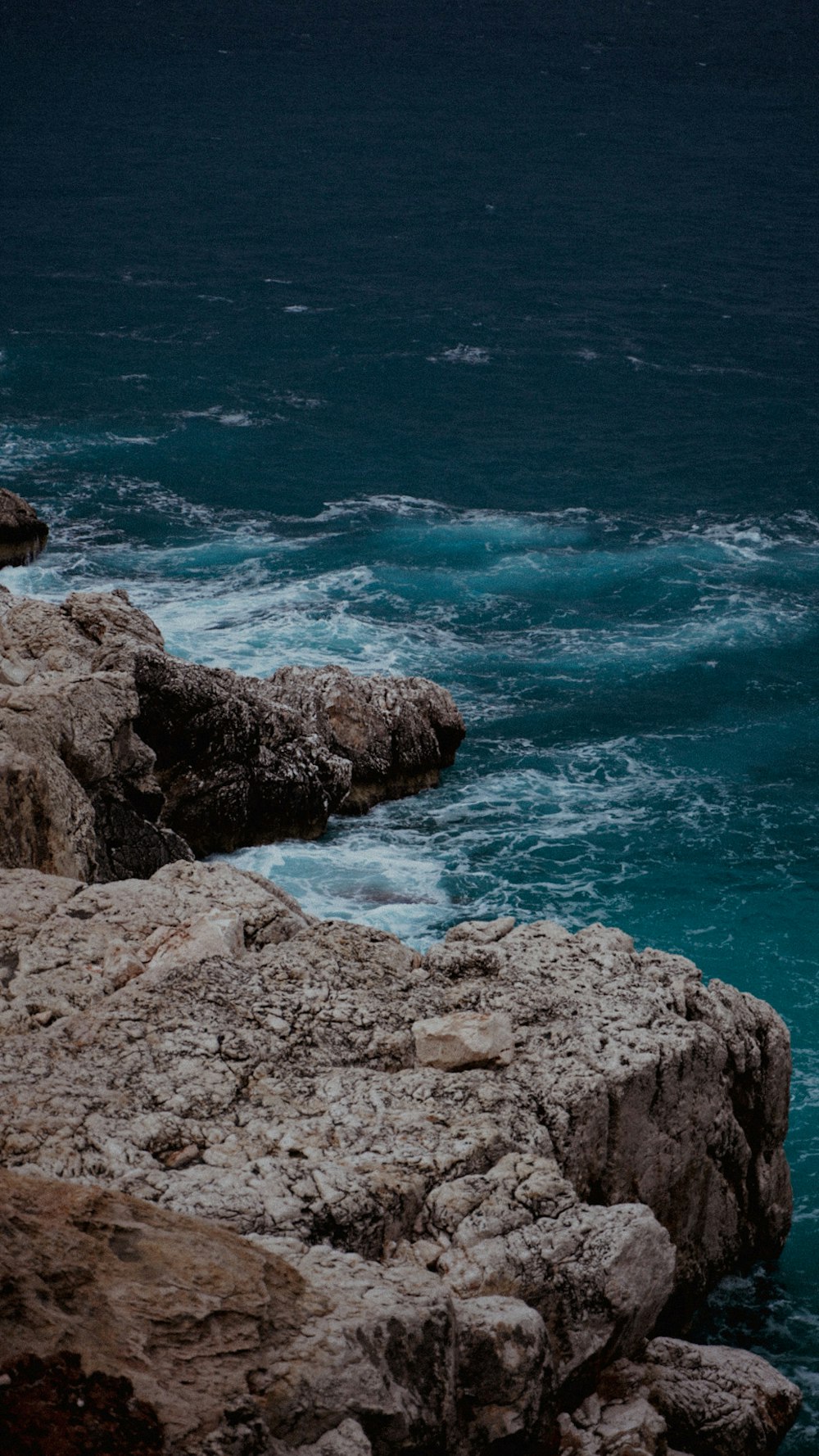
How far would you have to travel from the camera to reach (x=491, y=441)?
61625 mm

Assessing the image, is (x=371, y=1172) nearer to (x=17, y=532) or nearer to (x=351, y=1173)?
(x=351, y=1173)

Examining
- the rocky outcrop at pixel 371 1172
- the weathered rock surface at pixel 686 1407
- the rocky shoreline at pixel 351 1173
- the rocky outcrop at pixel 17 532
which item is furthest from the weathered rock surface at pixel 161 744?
the rocky outcrop at pixel 17 532

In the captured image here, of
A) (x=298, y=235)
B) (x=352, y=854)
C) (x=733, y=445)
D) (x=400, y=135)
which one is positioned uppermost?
(x=400, y=135)

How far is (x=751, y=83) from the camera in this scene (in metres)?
122

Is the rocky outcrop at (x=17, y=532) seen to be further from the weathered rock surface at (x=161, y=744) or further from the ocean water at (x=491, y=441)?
the weathered rock surface at (x=161, y=744)

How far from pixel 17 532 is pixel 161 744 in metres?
20.5

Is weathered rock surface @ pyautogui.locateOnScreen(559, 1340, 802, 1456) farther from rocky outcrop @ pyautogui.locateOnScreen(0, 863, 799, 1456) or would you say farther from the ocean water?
the ocean water

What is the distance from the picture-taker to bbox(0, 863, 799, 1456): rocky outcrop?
9.39 metres

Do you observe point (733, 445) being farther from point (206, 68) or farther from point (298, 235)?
point (206, 68)

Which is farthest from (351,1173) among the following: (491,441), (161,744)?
(491,441)

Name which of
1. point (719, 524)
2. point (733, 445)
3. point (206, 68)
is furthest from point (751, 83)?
point (719, 524)

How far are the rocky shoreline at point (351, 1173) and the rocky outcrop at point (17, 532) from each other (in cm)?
2794

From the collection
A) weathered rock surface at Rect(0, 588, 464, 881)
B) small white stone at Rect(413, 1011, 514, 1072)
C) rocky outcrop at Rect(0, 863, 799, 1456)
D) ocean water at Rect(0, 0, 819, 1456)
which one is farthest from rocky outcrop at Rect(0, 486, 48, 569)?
small white stone at Rect(413, 1011, 514, 1072)

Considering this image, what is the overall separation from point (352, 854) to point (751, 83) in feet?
369
